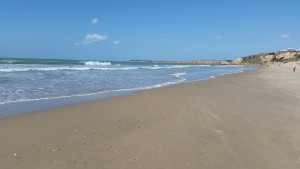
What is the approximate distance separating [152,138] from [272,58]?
11970cm

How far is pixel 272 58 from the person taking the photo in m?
118

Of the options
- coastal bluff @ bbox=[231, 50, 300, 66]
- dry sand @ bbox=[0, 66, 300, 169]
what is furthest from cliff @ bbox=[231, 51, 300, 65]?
dry sand @ bbox=[0, 66, 300, 169]

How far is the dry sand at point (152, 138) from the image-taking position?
520cm

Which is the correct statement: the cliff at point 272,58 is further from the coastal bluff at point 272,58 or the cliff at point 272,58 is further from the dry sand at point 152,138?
the dry sand at point 152,138

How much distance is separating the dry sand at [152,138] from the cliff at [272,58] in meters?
88.0

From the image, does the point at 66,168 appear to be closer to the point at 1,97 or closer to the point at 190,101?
the point at 190,101

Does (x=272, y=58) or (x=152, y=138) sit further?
(x=272, y=58)

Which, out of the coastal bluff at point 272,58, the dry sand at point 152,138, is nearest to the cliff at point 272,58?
the coastal bluff at point 272,58

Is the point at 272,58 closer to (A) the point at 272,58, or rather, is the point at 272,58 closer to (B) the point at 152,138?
(A) the point at 272,58

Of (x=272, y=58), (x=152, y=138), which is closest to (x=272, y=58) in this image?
(x=272, y=58)

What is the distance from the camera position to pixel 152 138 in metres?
6.59

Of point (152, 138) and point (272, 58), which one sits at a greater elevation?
point (152, 138)

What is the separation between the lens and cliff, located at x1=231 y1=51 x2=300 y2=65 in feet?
328

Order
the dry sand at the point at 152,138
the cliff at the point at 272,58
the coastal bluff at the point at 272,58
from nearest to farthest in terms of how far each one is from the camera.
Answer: the dry sand at the point at 152,138 → the coastal bluff at the point at 272,58 → the cliff at the point at 272,58
